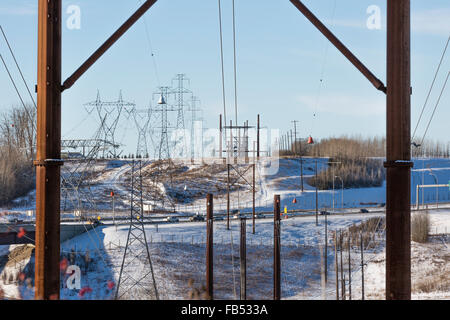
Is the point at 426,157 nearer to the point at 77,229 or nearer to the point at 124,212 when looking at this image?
the point at 124,212

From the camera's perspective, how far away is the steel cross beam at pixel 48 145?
795 centimetres

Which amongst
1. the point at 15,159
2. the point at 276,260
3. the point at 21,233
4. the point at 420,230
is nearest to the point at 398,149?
the point at 276,260

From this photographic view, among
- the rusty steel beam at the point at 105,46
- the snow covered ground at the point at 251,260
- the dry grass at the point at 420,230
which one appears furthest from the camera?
the dry grass at the point at 420,230

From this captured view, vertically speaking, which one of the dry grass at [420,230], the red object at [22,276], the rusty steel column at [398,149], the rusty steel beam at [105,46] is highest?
the rusty steel beam at [105,46]

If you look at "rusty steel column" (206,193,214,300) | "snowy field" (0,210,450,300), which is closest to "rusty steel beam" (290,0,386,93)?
"rusty steel column" (206,193,214,300)

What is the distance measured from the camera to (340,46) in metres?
8.31

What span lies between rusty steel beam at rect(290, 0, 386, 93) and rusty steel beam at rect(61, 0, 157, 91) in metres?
2.20

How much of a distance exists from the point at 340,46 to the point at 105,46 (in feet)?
11.2

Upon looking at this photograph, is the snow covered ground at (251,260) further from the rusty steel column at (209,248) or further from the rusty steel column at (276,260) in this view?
the rusty steel column at (276,260)

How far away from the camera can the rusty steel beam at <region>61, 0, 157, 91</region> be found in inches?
324

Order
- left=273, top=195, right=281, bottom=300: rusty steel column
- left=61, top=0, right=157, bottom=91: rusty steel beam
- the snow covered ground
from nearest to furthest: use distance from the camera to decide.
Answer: left=61, top=0, right=157, bottom=91: rusty steel beam → left=273, top=195, right=281, bottom=300: rusty steel column → the snow covered ground

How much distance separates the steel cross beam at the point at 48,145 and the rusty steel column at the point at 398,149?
444 cm

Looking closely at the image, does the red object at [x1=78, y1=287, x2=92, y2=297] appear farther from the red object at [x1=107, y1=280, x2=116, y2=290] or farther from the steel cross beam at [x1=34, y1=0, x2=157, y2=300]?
the steel cross beam at [x1=34, y1=0, x2=157, y2=300]

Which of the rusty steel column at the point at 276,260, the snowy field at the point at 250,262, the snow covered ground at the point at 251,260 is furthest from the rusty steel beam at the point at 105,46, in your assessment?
the snowy field at the point at 250,262
